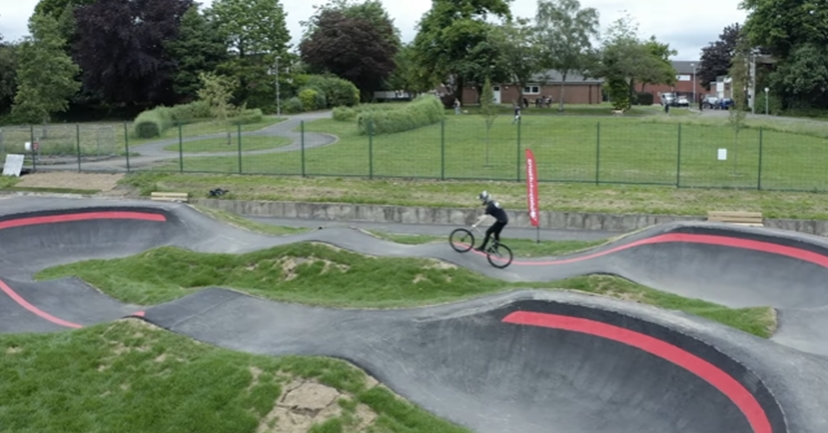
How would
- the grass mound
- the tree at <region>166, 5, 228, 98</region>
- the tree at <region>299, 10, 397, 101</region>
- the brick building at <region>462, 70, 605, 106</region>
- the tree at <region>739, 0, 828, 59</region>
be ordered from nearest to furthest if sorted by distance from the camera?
1. the grass mound
2. the tree at <region>739, 0, 828, 59</region>
3. the tree at <region>166, 5, 228, 98</region>
4. the tree at <region>299, 10, 397, 101</region>
5. the brick building at <region>462, 70, 605, 106</region>

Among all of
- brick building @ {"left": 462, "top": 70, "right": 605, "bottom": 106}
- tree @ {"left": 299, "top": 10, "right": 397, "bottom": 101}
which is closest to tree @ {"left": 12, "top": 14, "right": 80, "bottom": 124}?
tree @ {"left": 299, "top": 10, "right": 397, "bottom": 101}

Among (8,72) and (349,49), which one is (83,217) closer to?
(8,72)

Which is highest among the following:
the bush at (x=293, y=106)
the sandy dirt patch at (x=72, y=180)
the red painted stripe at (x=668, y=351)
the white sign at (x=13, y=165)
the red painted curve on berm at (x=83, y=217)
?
the bush at (x=293, y=106)

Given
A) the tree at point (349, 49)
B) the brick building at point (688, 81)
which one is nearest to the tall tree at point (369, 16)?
the tree at point (349, 49)

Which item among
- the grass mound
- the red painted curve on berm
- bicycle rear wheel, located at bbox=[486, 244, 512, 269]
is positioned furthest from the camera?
the red painted curve on berm

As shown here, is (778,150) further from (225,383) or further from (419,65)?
(419,65)

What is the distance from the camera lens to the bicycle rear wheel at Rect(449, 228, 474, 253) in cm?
1675

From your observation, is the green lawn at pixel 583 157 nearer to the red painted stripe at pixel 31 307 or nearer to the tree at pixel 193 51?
the red painted stripe at pixel 31 307

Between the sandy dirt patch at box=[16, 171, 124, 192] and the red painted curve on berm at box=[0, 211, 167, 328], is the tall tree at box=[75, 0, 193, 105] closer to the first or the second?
the sandy dirt patch at box=[16, 171, 124, 192]

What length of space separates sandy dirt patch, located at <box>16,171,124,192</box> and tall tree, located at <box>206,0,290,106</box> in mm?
40379

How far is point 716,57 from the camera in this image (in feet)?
384

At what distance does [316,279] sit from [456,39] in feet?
197

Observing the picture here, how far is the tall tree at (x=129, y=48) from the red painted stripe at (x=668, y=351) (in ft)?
208

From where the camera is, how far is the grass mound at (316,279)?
14.1 meters
